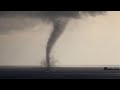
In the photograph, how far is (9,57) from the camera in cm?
4806

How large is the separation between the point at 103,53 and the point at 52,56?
42.7ft
